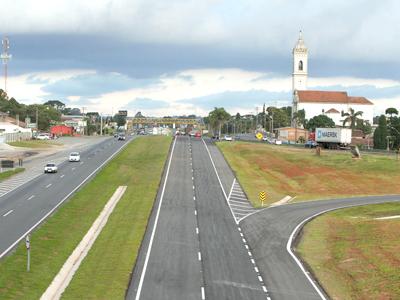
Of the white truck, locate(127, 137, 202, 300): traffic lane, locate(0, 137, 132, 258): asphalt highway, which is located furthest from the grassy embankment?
the white truck

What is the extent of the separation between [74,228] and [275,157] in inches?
2606

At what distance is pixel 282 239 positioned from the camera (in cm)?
5059

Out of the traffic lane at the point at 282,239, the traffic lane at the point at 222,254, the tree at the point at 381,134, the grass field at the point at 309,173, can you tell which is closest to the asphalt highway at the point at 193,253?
the traffic lane at the point at 222,254

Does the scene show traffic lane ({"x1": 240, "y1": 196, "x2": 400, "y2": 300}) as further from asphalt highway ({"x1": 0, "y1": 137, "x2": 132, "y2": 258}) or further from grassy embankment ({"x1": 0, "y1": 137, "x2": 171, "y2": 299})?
asphalt highway ({"x1": 0, "y1": 137, "x2": 132, "y2": 258})

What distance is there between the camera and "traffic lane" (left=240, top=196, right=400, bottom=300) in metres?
35.9

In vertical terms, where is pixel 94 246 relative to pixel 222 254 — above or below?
above

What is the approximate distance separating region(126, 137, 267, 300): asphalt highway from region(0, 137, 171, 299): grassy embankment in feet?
3.47

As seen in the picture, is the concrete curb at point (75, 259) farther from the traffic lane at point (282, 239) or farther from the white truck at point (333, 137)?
the white truck at point (333, 137)

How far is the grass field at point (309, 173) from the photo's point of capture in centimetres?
8405

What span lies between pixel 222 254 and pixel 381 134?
4476 inches

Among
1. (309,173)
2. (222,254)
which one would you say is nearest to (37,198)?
(222,254)

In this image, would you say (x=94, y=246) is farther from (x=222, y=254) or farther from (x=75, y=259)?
(x=222, y=254)

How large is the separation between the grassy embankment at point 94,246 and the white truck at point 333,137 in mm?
56486

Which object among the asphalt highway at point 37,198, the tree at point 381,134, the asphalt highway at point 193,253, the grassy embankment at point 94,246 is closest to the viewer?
the grassy embankment at point 94,246
